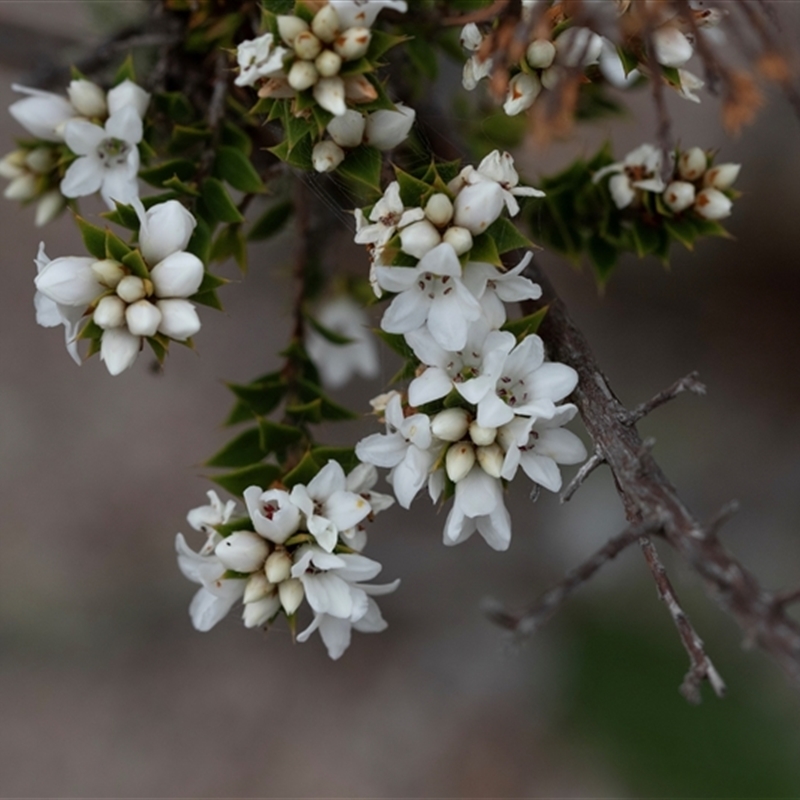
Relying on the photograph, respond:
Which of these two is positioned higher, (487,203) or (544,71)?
(544,71)

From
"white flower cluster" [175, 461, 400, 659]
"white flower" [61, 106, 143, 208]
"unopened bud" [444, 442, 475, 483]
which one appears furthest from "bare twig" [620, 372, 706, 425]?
"white flower" [61, 106, 143, 208]

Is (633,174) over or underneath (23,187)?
over

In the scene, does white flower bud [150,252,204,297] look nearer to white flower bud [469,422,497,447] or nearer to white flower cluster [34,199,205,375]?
→ white flower cluster [34,199,205,375]

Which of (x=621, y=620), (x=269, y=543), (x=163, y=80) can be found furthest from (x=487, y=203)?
(x=621, y=620)

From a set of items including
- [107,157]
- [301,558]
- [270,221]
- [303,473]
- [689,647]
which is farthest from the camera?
[270,221]

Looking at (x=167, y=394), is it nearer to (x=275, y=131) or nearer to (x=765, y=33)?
(x=275, y=131)

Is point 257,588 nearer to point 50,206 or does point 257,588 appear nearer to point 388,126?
point 388,126

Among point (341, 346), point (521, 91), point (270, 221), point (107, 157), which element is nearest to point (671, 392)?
point (521, 91)
